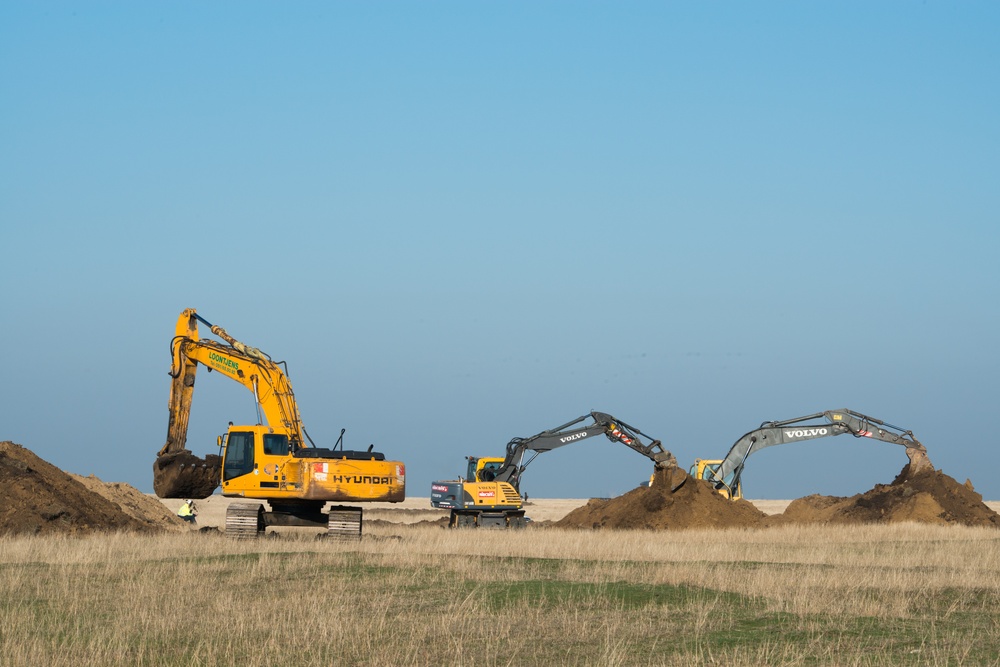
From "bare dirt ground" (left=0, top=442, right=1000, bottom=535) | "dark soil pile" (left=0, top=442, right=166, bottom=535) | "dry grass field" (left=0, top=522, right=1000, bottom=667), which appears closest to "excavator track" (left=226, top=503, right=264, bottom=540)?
"dark soil pile" (left=0, top=442, right=166, bottom=535)

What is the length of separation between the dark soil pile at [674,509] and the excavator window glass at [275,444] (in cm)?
1638

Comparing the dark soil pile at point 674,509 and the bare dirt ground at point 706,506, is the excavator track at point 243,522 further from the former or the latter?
the dark soil pile at point 674,509

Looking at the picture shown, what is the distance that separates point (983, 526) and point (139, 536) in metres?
30.0

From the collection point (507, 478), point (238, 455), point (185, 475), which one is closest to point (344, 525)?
point (238, 455)

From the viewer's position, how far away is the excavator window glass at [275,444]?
3148 centimetres

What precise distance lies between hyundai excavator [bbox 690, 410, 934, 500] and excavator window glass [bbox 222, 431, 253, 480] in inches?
888

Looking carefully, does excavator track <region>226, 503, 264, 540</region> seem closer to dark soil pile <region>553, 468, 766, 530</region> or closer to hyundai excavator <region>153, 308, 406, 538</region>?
hyundai excavator <region>153, 308, 406, 538</region>

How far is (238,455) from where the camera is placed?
3159 centimetres

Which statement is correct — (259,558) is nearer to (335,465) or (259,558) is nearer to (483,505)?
(335,465)

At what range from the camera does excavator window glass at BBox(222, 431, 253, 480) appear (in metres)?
31.5

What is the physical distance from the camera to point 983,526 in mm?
44906

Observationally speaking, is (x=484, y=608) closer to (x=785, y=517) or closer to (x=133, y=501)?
(x=133, y=501)

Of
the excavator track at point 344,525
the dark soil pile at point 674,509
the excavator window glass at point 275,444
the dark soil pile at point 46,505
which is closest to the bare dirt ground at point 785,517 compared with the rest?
the dark soil pile at point 674,509

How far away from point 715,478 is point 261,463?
23105 millimetres
